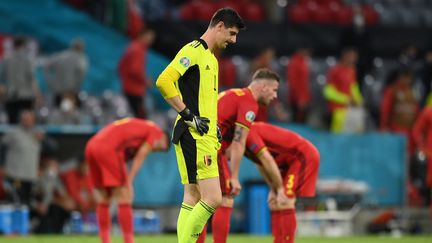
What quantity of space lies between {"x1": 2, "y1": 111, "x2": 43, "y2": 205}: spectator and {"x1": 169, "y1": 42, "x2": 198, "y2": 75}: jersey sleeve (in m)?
9.08

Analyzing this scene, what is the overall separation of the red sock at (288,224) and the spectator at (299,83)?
10017 mm

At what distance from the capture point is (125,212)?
46.1 feet

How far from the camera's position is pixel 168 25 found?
80.5ft

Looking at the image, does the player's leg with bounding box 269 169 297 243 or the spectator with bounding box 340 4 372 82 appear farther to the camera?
the spectator with bounding box 340 4 372 82

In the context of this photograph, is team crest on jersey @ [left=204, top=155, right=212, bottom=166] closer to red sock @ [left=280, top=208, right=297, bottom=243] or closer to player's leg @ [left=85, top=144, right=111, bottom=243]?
red sock @ [left=280, top=208, right=297, bottom=243]

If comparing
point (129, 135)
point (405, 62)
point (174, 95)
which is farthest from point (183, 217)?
point (405, 62)

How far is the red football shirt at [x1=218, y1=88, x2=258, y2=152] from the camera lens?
12.1 meters

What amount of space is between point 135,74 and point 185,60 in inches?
454

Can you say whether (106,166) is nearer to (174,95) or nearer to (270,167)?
(270,167)

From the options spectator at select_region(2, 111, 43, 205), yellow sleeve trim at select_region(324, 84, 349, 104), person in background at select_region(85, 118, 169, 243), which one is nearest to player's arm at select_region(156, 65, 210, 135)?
person in background at select_region(85, 118, 169, 243)

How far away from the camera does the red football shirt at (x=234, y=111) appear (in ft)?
39.7

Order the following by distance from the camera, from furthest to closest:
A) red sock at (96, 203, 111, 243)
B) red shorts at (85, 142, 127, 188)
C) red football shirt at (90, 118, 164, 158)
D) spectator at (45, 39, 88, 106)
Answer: spectator at (45, 39, 88, 106)
red football shirt at (90, 118, 164, 158)
red shorts at (85, 142, 127, 188)
red sock at (96, 203, 111, 243)

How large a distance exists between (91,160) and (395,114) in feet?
30.0

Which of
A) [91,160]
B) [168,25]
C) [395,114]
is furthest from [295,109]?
[91,160]
